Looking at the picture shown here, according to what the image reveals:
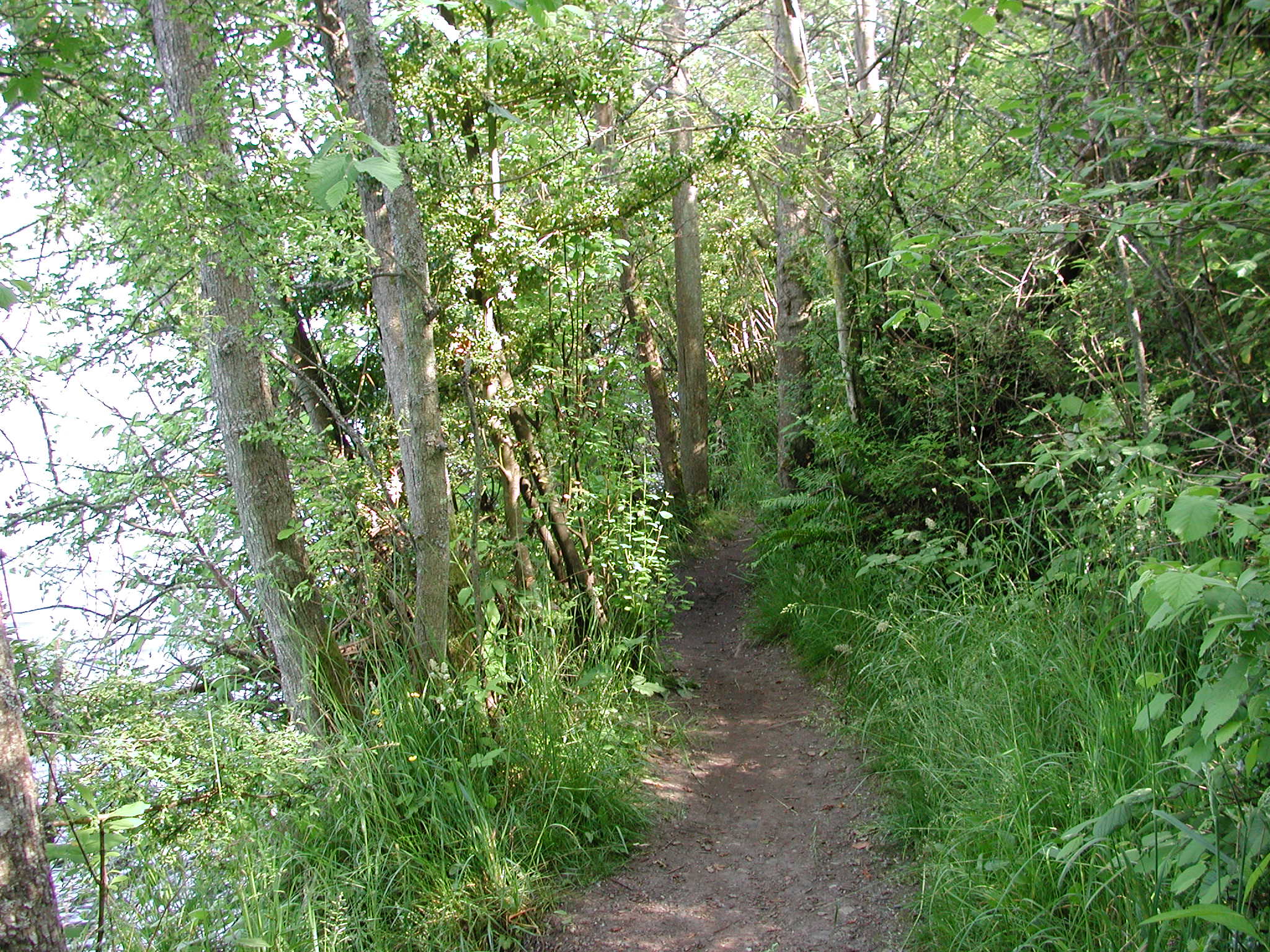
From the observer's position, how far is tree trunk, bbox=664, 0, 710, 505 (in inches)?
432

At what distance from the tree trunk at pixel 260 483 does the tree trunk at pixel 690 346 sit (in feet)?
22.2

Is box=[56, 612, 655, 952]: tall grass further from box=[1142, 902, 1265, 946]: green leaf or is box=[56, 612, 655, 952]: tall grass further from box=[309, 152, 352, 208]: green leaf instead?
box=[1142, 902, 1265, 946]: green leaf

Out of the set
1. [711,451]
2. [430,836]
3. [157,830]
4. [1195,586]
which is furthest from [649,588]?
[711,451]

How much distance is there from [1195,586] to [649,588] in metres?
4.05

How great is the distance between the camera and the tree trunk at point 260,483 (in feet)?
13.9

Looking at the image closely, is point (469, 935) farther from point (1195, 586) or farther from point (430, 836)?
point (1195, 586)

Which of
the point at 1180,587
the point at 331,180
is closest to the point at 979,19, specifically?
the point at 1180,587

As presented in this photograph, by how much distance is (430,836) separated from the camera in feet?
12.8

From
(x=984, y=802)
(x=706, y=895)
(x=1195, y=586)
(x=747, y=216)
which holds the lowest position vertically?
(x=706, y=895)

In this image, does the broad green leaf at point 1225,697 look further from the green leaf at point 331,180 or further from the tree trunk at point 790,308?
the tree trunk at point 790,308

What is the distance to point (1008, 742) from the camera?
144 inches

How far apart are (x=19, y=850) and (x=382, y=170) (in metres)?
1.77

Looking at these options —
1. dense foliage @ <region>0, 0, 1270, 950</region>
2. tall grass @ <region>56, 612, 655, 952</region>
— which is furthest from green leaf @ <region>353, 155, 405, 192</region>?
tall grass @ <region>56, 612, 655, 952</region>

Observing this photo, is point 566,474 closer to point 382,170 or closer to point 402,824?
point 402,824
